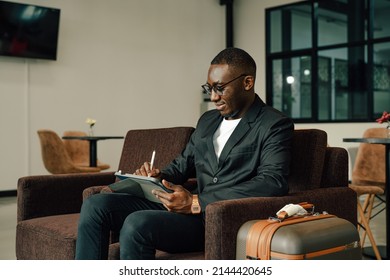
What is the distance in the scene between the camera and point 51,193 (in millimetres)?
2555

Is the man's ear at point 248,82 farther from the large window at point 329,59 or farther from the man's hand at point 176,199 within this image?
the large window at point 329,59

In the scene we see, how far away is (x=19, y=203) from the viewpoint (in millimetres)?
2498

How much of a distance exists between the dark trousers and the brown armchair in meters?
→ 0.06

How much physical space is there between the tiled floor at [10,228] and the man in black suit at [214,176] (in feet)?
4.91

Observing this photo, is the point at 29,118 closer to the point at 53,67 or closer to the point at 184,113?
the point at 53,67

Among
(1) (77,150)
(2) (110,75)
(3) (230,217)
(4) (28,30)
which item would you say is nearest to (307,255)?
(3) (230,217)

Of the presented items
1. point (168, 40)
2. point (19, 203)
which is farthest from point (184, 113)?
point (19, 203)

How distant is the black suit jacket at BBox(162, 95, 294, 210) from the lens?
69.9 inches

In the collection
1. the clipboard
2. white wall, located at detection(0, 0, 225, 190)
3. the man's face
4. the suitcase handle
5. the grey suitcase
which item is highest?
white wall, located at detection(0, 0, 225, 190)

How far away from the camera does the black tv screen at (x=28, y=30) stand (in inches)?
244

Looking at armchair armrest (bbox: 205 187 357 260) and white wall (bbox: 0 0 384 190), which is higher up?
white wall (bbox: 0 0 384 190)

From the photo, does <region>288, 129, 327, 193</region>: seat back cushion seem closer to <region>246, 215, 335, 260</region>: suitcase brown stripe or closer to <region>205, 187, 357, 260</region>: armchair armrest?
<region>205, 187, 357, 260</region>: armchair armrest

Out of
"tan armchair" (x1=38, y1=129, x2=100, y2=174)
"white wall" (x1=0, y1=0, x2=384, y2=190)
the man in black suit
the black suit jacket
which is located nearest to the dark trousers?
Result: the man in black suit

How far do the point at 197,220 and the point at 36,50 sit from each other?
5311mm
